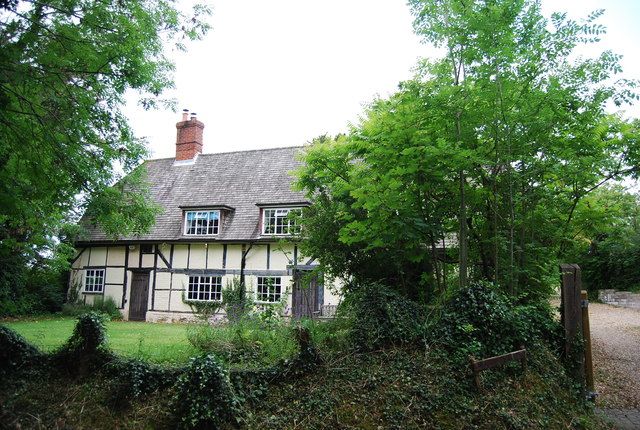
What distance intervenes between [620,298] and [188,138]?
22.8m

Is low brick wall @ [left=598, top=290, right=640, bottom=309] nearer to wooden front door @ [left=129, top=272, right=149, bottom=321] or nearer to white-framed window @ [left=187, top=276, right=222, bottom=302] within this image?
white-framed window @ [left=187, top=276, right=222, bottom=302]

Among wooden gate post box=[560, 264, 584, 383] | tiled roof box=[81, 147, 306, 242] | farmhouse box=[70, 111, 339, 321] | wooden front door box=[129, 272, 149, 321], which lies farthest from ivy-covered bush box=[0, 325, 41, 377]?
wooden front door box=[129, 272, 149, 321]

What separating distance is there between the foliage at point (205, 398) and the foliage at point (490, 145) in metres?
3.20

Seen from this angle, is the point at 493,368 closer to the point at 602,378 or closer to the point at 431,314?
the point at 431,314

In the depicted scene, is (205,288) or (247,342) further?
(205,288)

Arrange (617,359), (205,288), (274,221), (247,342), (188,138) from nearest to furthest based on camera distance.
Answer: (247,342) → (617,359) → (274,221) → (205,288) → (188,138)

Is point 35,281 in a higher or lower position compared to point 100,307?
higher

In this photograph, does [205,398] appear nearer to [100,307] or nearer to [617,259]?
[100,307]

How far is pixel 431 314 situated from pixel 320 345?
1.67m

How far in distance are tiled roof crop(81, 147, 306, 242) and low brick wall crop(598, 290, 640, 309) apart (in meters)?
16.4

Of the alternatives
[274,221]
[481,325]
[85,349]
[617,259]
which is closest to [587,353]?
[481,325]

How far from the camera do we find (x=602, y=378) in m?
8.46

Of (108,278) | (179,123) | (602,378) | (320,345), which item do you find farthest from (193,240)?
(602,378)

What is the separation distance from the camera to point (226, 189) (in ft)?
67.1
